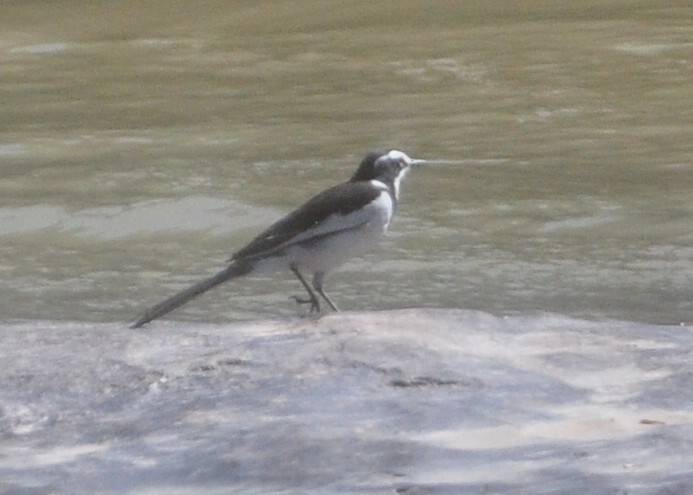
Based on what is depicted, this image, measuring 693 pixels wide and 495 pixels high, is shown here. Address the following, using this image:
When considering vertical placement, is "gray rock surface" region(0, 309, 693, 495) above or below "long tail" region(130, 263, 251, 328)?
above

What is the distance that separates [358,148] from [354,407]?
8033 mm

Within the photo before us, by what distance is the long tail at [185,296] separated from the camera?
25.1ft

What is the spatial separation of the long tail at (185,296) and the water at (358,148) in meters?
2.00

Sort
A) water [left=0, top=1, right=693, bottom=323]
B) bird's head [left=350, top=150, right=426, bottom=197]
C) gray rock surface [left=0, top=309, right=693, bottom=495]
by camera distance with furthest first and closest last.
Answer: water [left=0, top=1, right=693, bottom=323] < bird's head [left=350, top=150, right=426, bottom=197] < gray rock surface [left=0, top=309, right=693, bottom=495]

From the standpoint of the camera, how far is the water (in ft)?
34.3

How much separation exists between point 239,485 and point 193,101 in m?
11.0

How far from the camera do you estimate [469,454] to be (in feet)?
18.2

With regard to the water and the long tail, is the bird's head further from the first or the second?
the water

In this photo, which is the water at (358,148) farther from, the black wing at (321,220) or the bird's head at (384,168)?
the black wing at (321,220)

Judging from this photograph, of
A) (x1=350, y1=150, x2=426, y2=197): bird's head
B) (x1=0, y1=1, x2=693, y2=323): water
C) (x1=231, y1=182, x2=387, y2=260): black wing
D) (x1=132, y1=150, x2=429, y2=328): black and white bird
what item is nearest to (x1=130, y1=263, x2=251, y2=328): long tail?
(x1=132, y1=150, x2=429, y2=328): black and white bird

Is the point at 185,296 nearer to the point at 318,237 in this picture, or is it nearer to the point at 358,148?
the point at 318,237

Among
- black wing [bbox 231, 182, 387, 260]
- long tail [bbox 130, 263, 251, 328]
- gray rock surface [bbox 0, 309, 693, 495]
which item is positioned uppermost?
black wing [bbox 231, 182, 387, 260]

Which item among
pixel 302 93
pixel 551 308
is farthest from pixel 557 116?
pixel 551 308

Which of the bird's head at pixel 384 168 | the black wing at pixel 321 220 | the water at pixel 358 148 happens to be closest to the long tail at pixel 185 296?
the black wing at pixel 321 220
